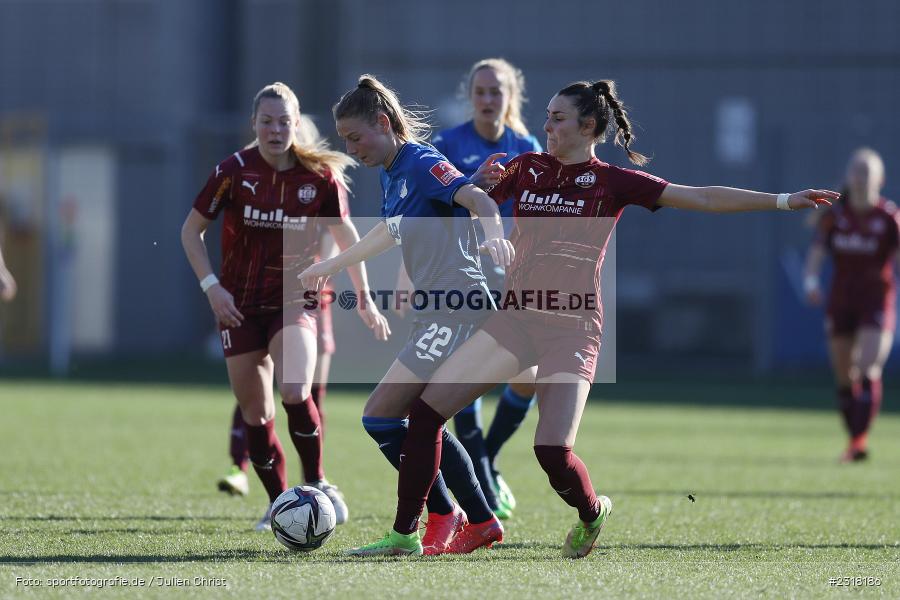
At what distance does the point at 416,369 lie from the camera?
552cm

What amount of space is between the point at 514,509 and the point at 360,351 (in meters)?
6.35

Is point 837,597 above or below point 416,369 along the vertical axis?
below

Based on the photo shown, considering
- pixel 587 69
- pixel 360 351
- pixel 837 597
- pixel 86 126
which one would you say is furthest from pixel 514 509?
pixel 86 126

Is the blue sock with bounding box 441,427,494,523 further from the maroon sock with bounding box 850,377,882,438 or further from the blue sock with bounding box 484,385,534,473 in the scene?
the maroon sock with bounding box 850,377,882,438

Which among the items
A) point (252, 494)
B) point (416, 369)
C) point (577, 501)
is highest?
point (416, 369)

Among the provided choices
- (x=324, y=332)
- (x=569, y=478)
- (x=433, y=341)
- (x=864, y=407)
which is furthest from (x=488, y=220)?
(x=864, y=407)

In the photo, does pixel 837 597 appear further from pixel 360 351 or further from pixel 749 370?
pixel 749 370

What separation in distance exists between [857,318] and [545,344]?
5.81 metres

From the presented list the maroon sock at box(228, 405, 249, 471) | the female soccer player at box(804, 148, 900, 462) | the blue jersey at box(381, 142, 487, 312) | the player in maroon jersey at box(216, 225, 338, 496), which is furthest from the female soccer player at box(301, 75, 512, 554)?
the female soccer player at box(804, 148, 900, 462)

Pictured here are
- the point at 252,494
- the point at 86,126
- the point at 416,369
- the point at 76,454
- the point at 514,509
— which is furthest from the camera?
the point at 86,126

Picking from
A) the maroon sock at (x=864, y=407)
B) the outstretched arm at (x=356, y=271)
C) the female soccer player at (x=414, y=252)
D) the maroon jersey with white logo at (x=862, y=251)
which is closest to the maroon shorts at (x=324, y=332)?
the outstretched arm at (x=356, y=271)

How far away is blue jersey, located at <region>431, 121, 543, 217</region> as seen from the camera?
7121 mm

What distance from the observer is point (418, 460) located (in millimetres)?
Answer: 5449

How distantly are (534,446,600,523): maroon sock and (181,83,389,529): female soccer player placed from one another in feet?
3.83
